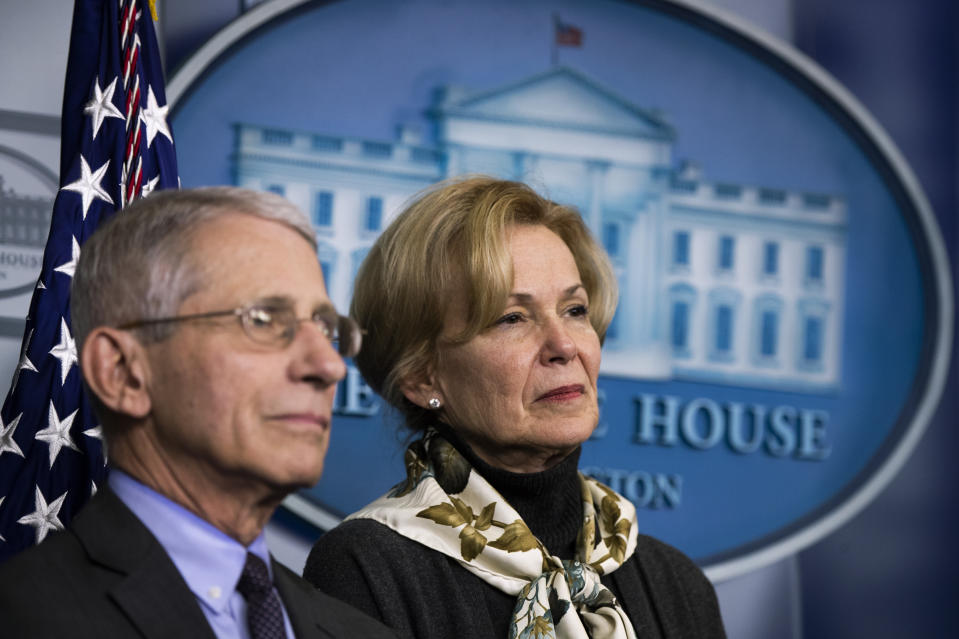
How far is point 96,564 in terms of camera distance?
1.48 m

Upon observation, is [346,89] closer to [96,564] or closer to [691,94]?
[691,94]

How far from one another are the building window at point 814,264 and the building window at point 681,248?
424 millimetres

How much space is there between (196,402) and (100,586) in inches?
9.8

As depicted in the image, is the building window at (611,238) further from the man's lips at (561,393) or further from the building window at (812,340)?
the man's lips at (561,393)

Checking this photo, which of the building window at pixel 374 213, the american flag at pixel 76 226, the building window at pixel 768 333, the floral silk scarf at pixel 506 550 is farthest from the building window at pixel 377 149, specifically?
the building window at pixel 768 333

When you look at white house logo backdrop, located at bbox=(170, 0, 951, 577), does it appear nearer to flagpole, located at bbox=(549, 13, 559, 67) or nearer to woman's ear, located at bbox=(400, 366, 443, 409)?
flagpole, located at bbox=(549, 13, 559, 67)

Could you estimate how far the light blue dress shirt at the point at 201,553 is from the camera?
1.53m

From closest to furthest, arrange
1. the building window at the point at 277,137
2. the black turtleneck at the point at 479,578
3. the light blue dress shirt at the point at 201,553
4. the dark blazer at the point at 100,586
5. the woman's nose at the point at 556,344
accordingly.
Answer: the dark blazer at the point at 100,586
the light blue dress shirt at the point at 201,553
the black turtleneck at the point at 479,578
the woman's nose at the point at 556,344
the building window at the point at 277,137

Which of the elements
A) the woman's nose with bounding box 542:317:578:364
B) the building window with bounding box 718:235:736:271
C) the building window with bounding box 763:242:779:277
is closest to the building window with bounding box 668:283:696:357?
the building window with bounding box 718:235:736:271

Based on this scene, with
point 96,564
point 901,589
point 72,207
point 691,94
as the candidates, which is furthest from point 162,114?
point 901,589

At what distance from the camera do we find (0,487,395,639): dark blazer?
4.59ft

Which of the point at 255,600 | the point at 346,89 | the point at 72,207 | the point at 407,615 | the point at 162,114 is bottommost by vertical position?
the point at 407,615

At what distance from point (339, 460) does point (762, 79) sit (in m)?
1.83

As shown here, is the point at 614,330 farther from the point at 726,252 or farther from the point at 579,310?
the point at 579,310
